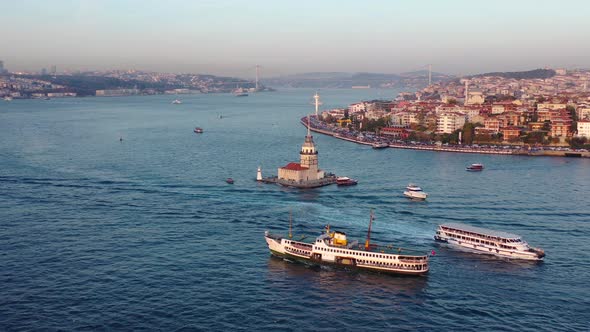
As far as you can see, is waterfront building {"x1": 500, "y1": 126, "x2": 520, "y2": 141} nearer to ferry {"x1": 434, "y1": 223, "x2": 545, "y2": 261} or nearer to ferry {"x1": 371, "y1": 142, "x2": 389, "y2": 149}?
ferry {"x1": 371, "y1": 142, "x2": 389, "y2": 149}

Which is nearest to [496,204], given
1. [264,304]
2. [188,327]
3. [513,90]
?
[264,304]

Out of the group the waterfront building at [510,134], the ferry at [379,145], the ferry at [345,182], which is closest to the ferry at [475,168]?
the ferry at [345,182]

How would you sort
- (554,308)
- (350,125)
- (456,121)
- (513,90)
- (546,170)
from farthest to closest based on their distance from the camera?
(513,90), (350,125), (456,121), (546,170), (554,308)

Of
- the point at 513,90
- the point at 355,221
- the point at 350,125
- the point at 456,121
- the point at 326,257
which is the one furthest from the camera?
the point at 513,90

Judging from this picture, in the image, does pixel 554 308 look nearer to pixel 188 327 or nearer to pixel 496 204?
pixel 188 327

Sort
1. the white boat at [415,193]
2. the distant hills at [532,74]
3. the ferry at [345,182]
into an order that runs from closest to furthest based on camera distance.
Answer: the white boat at [415,193] → the ferry at [345,182] → the distant hills at [532,74]

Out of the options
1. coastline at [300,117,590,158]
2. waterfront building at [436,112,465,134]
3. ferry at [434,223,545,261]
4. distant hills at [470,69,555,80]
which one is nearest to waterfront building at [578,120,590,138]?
coastline at [300,117,590,158]

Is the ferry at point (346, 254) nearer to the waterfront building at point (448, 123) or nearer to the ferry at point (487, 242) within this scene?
the ferry at point (487, 242)
